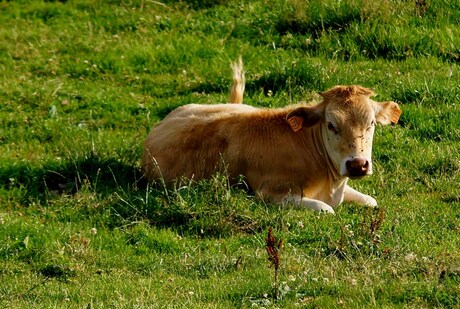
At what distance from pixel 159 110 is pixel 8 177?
2.41 meters

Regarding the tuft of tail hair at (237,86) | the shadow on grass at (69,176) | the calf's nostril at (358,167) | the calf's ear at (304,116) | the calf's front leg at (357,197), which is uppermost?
the calf's ear at (304,116)

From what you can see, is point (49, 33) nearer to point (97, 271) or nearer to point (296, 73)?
point (296, 73)

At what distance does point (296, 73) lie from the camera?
13602mm

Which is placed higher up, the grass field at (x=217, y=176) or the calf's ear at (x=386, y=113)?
the calf's ear at (x=386, y=113)

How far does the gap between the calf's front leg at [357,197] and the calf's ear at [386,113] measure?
723 millimetres


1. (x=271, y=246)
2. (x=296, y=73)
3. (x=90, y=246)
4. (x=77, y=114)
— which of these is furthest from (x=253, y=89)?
(x=271, y=246)

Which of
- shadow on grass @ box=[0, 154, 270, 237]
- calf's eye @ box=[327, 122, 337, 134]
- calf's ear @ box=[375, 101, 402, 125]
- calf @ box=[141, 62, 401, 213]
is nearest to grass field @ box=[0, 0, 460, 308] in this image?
shadow on grass @ box=[0, 154, 270, 237]

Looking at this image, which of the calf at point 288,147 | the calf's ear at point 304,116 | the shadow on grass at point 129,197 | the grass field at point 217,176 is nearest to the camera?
the grass field at point 217,176

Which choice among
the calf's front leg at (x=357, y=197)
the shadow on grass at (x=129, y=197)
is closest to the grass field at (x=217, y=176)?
the shadow on grass at (x=129, y=197)

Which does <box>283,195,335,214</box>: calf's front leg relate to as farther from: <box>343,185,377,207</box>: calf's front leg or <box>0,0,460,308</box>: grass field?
<box>343,185,377,207</box>: calf's front leg

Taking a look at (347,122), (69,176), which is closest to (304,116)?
(347,122)

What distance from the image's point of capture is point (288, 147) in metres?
11.2

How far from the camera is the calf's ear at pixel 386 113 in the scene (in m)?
11.0

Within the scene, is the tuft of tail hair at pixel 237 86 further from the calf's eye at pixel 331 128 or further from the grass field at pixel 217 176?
the calf's eye at pixel 331 128
